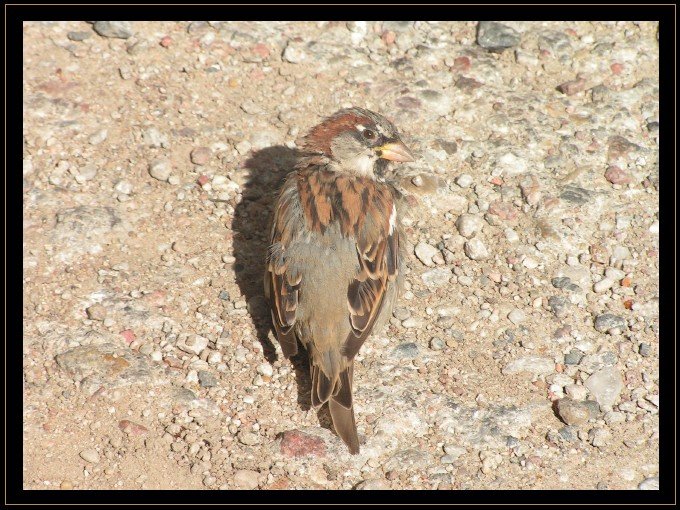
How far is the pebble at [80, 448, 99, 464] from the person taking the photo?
15.1 feet

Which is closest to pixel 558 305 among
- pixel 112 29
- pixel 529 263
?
pixel 529 263

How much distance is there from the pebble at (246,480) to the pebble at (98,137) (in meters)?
3.10

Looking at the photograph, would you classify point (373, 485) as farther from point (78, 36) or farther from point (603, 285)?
point (78, 36)

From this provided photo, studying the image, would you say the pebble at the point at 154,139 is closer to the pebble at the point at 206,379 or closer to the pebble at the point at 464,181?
the pebble at the point at 206,379

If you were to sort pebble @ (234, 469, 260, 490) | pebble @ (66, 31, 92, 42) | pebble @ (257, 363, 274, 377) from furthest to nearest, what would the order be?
1. pebble @ (66, 31, 92, 42)
2. pebble @ (257, 363, 274, 377)
3. pebble @ (234, 469, 260, 490)

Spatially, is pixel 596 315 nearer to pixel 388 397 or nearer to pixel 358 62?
pixel 388 397

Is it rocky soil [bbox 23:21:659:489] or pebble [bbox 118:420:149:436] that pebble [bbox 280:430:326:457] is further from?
pebble [bbox 118:420:149:436]

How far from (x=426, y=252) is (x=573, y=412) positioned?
1586 millimetres

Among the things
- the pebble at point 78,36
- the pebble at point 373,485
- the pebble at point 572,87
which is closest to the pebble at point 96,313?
the pebble at point 373,485

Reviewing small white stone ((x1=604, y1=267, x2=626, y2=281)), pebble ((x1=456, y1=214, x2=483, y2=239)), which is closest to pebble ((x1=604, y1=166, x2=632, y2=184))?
small white stone ((x1=604, y1=267, x2=626, y2=281))

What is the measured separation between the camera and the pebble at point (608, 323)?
17.9 ft

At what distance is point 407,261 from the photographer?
232 inches

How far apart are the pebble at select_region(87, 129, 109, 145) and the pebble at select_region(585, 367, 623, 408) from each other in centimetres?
403
